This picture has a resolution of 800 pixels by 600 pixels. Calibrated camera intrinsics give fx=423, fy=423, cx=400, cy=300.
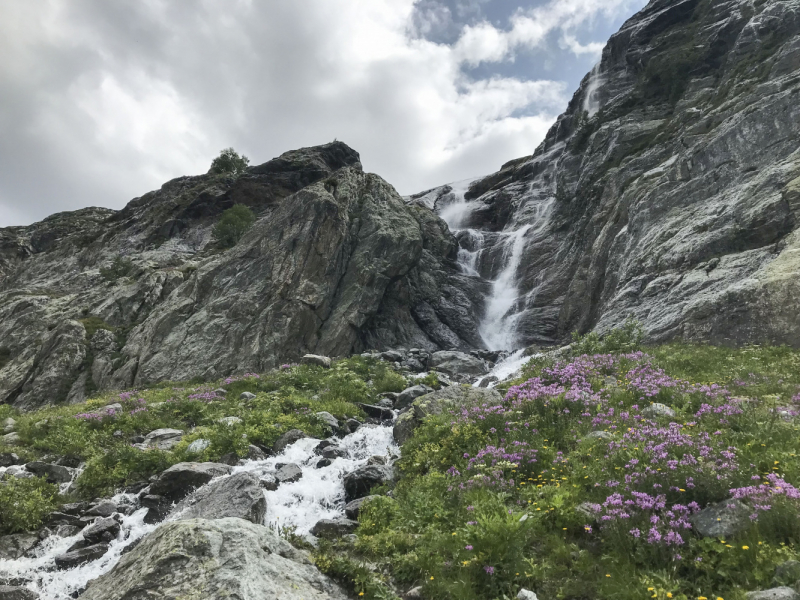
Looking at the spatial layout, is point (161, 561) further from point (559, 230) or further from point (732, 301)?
point (559, 230)

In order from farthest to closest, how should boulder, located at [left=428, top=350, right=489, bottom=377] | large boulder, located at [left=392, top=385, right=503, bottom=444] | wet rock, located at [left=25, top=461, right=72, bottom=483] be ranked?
boulder, located at [left=428, top=350, right=489, bottom=377] < large boulder, located at [left=392, top=385, right=503, bottom=444] < wet rock, located at [left=25, top=461, right=72, bottom=483]

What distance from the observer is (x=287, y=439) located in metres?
13.1

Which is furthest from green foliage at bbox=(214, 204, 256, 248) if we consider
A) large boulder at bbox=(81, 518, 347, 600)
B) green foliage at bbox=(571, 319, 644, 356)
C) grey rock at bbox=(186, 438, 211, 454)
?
large boulder at bbox=(81, 518, 347, 600)

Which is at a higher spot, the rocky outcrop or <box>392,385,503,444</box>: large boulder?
the rocky outcrop

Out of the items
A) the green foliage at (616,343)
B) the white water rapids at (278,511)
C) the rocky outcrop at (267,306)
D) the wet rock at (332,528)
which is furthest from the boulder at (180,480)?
the rocky outcrop at (267,306)

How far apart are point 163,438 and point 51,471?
309cm

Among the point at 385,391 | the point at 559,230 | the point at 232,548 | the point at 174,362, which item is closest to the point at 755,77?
the point at 559,230

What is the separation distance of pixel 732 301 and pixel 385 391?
14.3 m

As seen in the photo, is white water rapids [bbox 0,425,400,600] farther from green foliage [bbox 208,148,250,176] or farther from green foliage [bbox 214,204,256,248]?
green foliage [bbox 208,148,250,176]

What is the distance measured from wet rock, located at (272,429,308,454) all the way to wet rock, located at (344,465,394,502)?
11.4 feet

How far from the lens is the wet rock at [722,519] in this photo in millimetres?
5164

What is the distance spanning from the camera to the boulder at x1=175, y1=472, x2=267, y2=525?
784cm

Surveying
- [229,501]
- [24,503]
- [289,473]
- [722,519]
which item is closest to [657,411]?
[722,519]

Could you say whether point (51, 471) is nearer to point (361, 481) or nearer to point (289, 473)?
point (289, 473)
